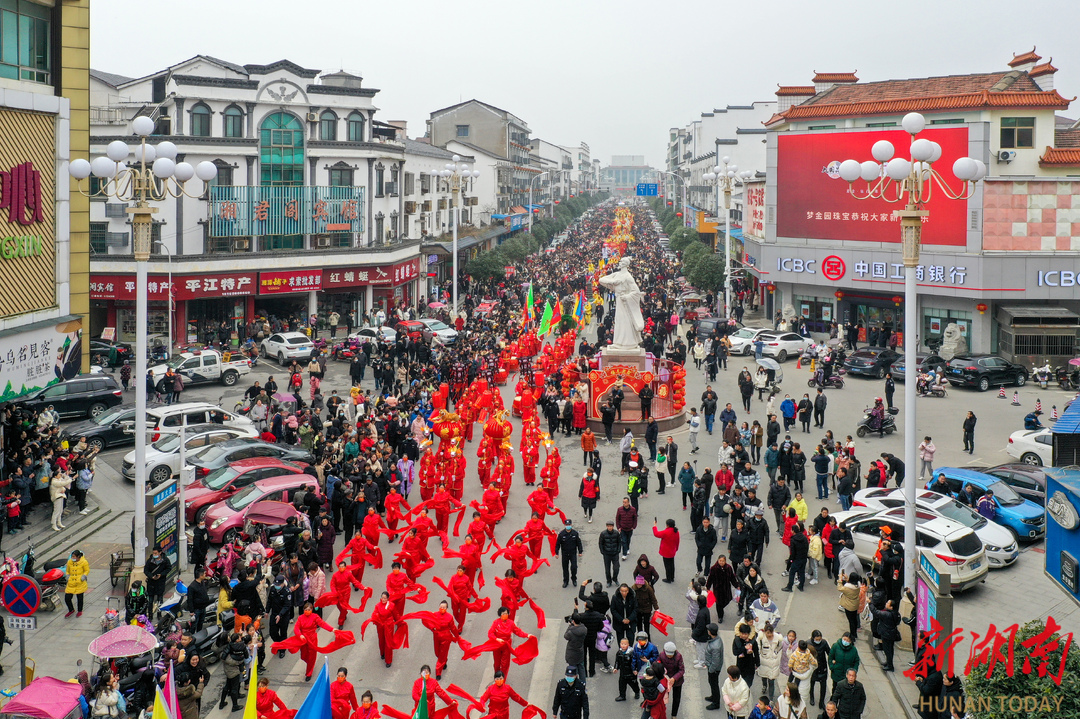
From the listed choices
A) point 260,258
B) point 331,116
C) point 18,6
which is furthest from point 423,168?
point 18,6

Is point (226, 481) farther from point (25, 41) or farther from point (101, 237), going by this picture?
point (101, 237)

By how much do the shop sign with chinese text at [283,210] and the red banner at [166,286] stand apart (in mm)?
2212

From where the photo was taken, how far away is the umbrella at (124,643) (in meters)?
11.5

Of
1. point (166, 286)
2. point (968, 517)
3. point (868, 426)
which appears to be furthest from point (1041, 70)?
point (166, 286)

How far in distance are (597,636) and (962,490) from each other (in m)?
10.1

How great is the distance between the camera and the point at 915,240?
48.7 ft

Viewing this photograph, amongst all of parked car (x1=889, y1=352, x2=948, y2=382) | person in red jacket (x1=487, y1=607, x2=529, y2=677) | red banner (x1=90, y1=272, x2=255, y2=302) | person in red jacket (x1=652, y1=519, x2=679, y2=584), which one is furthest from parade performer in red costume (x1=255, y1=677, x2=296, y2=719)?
red banner (x1=90, y1=272, x2=255, y2=302)

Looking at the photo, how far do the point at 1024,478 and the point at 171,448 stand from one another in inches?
753

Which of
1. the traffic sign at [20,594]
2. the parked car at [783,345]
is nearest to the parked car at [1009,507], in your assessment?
the traffic sign at [20,594]

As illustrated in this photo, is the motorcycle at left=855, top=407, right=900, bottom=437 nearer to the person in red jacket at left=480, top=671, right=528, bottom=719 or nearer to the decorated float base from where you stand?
the decorated float base

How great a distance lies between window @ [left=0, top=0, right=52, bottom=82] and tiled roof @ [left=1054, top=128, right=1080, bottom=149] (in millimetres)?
37043

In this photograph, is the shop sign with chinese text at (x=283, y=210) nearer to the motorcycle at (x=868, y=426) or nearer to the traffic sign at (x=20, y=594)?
the motorcycle at (x=868, y=426)

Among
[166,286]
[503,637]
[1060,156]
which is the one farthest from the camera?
[166,286]

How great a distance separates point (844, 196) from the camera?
43438 mm
